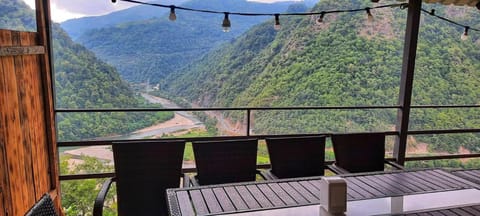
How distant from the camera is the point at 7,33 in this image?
92.2 inches

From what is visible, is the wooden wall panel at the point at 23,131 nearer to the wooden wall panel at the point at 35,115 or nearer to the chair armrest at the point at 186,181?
the wooden wall panel at the point at 35,115

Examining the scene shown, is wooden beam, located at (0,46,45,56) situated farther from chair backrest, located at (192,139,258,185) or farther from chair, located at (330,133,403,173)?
chair, located at (330,133,403,173)

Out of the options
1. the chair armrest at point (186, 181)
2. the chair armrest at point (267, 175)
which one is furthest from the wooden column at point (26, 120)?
the chair armrest at point (267, 175)

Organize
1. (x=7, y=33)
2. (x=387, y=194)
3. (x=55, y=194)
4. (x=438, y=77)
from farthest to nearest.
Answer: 1. (x=438, y=77)
2. (x=55, y=194)
3. (x=7, y=33)
4. (x=387, y=194)

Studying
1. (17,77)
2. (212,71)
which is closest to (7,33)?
Answer: (17,77)

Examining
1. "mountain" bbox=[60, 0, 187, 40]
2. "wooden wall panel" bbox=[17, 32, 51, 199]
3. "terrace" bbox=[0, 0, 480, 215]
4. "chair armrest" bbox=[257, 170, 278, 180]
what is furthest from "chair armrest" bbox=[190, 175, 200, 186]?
"mountain" bbox=[60, 0, 187, 40]

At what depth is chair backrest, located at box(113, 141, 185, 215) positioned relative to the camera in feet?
7.89

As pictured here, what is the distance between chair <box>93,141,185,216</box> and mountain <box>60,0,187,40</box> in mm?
3111

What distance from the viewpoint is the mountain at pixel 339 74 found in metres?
6.91

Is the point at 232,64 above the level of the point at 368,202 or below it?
above

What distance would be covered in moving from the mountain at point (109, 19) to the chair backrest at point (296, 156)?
318cm

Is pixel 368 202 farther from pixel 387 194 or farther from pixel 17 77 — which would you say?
pixel 17 77

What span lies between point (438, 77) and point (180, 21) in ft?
19.4

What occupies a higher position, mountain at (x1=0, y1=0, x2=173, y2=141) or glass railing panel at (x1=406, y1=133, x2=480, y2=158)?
mountain at (x1=0, y1=0, x2=173, y2=141)
